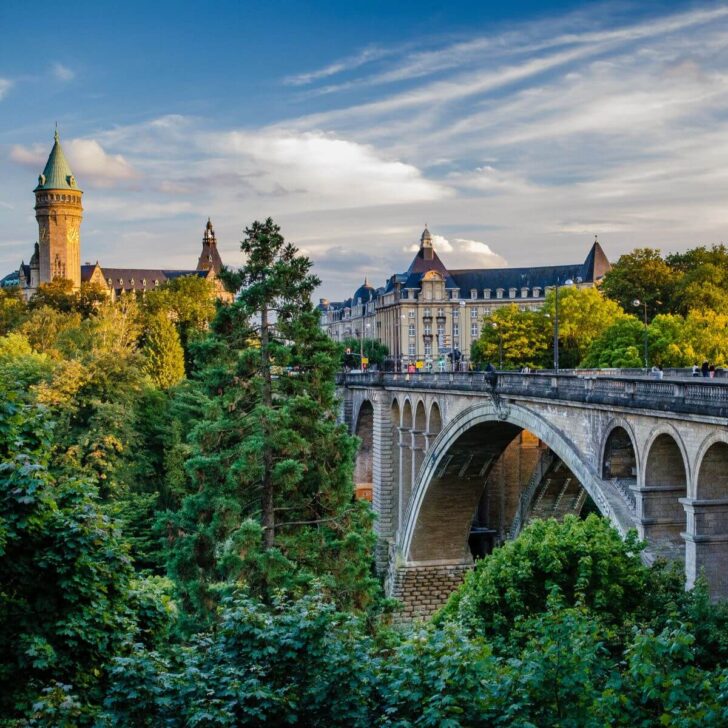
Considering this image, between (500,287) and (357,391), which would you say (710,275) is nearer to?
(357,391)

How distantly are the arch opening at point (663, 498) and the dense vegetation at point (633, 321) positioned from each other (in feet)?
113

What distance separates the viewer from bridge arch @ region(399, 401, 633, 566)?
3475cm

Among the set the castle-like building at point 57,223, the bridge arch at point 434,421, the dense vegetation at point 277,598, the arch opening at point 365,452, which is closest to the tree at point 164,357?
the arch opening at point 365,452

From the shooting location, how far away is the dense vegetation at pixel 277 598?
1094 centimetres

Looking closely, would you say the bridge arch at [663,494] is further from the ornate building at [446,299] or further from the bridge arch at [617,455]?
the ornate building at [446,299]

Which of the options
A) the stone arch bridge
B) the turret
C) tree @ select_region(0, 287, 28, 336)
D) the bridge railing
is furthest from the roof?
the bridge railing

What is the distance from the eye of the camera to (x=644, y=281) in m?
71.6

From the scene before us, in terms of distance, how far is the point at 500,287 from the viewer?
449 feet

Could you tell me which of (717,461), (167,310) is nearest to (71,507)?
(717,461)

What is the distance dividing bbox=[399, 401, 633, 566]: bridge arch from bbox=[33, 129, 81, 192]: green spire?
334 feet

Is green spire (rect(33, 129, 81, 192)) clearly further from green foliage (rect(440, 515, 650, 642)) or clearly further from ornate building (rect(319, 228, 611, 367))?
green foliage (rect(440, 515, 650, 642))

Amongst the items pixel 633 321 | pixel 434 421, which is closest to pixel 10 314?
pixel 434 421

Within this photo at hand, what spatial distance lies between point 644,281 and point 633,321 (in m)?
14.9

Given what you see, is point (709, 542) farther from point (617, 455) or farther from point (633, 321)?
point (633, 321)
